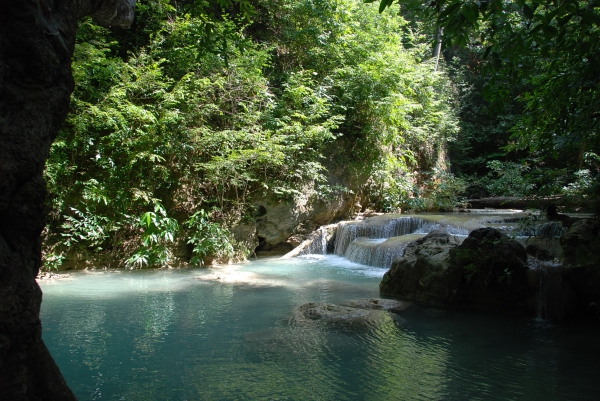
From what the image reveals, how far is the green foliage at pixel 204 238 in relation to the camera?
387 inches

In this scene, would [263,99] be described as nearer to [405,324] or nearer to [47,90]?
[405,324]

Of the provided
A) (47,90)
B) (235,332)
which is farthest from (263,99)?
(47,90)

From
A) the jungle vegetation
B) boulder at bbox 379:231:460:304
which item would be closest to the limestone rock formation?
the jungle vegetation

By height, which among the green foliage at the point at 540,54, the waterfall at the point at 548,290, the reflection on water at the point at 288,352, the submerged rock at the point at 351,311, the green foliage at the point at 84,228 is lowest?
the reflection on water at the point at 288,352

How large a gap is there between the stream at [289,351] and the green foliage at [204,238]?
8.43 feet

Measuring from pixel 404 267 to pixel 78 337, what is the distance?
16.1 ft

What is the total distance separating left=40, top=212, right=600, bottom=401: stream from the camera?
3686 mm

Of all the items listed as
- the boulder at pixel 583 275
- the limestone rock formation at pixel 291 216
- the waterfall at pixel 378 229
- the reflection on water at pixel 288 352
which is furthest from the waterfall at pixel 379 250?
the boulder at pixel 583 275

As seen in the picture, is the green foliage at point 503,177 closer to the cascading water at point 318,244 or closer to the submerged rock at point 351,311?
the cascading water at point 318,244

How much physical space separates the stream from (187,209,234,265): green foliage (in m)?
2.57

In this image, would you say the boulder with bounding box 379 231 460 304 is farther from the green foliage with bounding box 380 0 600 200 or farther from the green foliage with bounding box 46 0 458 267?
the green foliage with bounding box 46 0 458 267

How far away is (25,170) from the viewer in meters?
1.83

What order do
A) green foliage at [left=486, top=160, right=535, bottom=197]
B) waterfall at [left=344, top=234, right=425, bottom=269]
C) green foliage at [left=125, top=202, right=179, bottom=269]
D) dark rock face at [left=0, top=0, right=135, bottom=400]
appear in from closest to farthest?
dark rock face at [left=0, top=0, right=135, bottom=400], green foliage at [left=125, top=202, right=179, bottom=269], waterfall at [left=344, top=234, right=425, bottom=269], green foliage at [left=486, top=160, right=535, bottom=197]

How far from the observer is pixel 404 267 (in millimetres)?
7180
